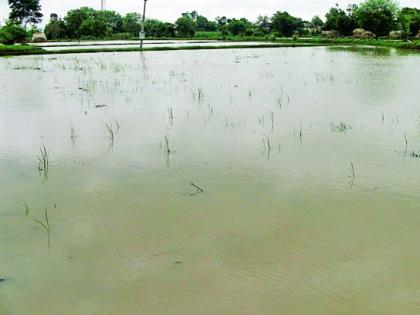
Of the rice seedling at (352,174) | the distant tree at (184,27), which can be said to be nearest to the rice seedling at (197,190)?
the rice seedling at (352,174)

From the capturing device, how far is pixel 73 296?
9.43 feet

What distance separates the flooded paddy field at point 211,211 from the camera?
2881 mm

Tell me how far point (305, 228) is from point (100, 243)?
1.69 meters

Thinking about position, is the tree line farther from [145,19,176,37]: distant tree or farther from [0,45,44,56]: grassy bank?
[0,45,44,56]: grassy bank

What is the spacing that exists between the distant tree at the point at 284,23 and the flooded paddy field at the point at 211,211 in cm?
5622

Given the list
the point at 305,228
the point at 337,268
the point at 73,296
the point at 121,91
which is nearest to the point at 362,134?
the point at 305,228

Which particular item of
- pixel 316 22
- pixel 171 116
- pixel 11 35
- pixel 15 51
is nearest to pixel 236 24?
pixel 316 22

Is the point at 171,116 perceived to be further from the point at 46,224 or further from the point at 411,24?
the point at 411,24

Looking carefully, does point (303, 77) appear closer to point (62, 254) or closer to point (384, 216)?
point (384, 216)

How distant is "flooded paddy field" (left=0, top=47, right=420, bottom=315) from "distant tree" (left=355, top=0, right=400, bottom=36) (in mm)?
44099

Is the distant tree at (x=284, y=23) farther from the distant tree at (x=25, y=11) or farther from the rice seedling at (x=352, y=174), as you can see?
the rice seedling at (x=352, y=174)

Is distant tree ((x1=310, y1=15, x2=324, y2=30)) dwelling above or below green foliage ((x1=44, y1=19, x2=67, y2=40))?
above

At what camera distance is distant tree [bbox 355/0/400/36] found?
48.2m

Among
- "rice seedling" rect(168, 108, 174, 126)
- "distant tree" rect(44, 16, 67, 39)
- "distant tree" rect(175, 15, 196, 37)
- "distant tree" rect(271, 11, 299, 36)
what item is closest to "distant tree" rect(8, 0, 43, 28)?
"distant tree" rect(44, 16, 67, 39)
